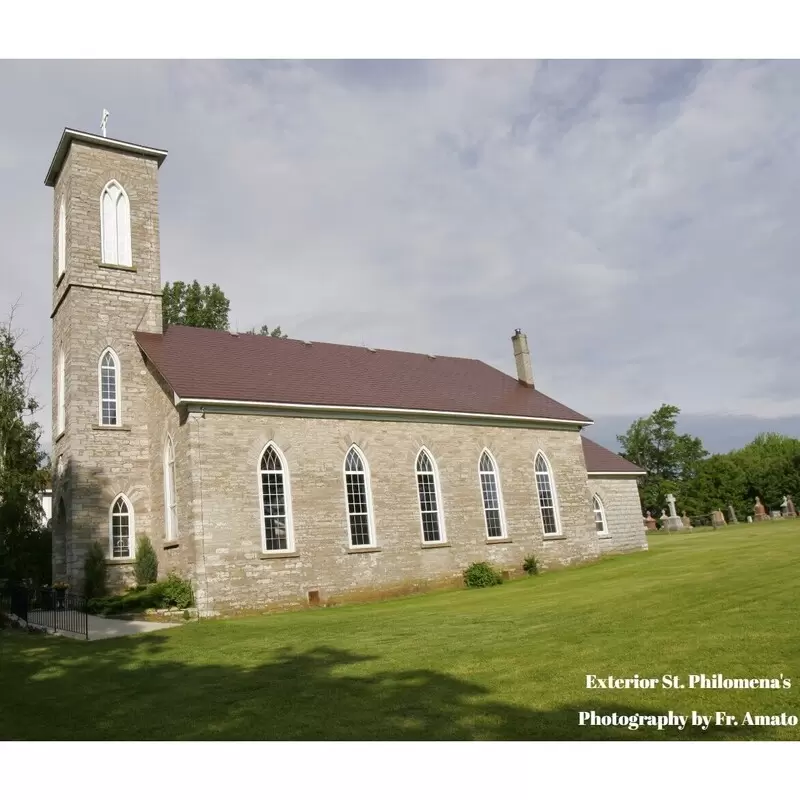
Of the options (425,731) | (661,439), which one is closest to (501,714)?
(425,731)

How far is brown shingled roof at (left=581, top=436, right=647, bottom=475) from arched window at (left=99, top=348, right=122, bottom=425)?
20997mm

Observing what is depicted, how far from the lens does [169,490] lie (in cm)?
2267

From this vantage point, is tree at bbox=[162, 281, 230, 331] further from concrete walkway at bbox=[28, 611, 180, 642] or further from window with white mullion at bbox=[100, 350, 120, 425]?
concrete walkway at bbox=[28, 611, 180, 642]

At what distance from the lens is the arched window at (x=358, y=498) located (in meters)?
23.9

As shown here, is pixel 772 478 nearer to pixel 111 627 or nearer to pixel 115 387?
pixel 115 387

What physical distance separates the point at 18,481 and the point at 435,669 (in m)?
26.7

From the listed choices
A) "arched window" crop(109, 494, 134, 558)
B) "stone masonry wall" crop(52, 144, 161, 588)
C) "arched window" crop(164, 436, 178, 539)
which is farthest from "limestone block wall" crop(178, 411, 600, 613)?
"arched window" crop(109, 494, 134, 558)

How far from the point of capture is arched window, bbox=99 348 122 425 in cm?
2441

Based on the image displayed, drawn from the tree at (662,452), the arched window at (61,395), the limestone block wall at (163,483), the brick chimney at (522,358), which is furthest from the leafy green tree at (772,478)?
the arched window at (61,395)

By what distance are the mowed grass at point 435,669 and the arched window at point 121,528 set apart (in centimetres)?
532

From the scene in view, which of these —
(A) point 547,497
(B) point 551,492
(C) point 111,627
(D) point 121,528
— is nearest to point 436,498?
(A) point 547,497

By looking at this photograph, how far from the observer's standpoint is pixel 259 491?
21.9 m

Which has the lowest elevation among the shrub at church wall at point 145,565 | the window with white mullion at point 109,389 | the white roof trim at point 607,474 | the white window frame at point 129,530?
the shrub at church wall at point 145,565

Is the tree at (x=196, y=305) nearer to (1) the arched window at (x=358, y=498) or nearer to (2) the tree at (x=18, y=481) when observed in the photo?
(2) the tree at (x=18, y=481)
